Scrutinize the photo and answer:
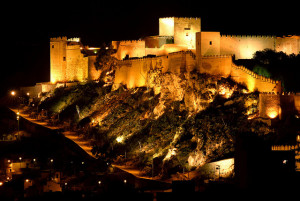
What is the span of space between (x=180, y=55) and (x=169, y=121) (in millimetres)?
6391

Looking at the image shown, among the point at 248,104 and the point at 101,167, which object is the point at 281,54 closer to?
the point at 248,104

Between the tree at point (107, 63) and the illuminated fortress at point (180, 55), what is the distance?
0.69m

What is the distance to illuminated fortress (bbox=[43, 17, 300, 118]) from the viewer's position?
4688 centimetres

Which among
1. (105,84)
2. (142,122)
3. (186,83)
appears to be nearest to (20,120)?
(105,84)

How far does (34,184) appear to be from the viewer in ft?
131

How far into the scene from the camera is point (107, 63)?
211 ft

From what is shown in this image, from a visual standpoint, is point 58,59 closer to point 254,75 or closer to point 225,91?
point 225,91

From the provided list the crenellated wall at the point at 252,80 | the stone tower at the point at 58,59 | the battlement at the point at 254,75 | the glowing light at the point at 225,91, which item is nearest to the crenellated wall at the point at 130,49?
the stone tower at the point at 58,59

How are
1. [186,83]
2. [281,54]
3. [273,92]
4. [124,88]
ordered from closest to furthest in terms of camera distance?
1. [273,92]
2. [186,83]
3. [281,54]
4. [124,88]

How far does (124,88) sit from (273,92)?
21.1 meters

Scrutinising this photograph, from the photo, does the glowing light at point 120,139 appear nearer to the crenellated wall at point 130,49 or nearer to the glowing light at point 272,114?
the crenellated wall at point 130,49

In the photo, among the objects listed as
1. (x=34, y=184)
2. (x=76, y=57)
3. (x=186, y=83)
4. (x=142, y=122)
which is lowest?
(x=34, y=184)

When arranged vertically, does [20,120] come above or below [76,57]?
below

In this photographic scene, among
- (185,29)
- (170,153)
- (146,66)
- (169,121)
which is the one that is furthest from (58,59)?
(170,153)
